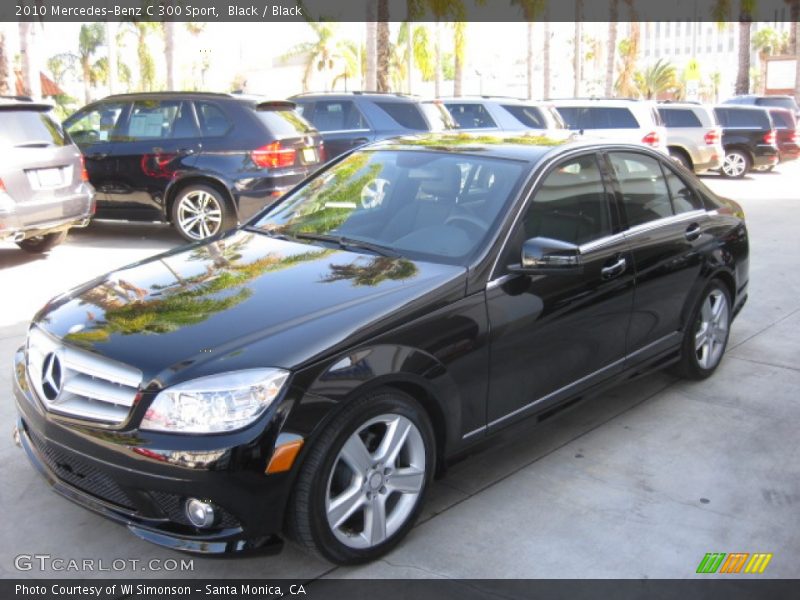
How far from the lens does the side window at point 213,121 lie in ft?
33.3

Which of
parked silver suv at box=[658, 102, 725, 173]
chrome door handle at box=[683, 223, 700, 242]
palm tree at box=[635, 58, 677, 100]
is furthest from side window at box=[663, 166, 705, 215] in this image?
palm tree at box=[635, 58, 677, 100]

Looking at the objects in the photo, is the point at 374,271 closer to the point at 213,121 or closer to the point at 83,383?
the point at 83,383

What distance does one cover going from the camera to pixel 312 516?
320 centimetres

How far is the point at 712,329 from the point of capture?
565 centimetres

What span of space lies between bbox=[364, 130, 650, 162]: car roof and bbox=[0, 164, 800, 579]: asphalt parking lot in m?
1.45

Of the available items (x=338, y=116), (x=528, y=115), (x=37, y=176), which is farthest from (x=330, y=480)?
(x=528, y=115)

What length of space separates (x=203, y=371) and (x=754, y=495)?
8.82ft

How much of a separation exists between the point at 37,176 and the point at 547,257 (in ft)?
20.6

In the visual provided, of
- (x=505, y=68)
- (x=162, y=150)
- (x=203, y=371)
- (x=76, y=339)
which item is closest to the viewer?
(x=203, y=371)

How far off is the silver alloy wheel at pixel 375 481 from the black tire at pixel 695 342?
2497 millimetres

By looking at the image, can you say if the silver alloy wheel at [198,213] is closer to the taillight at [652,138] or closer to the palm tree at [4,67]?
the palm tree at [4,67]

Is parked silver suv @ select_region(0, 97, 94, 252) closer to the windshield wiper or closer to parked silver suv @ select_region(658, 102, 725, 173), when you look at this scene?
the windshield wiper

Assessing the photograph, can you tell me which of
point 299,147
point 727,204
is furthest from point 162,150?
point 727,204

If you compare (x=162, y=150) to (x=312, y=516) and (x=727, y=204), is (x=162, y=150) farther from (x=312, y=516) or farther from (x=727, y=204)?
(x=312, y=516)
